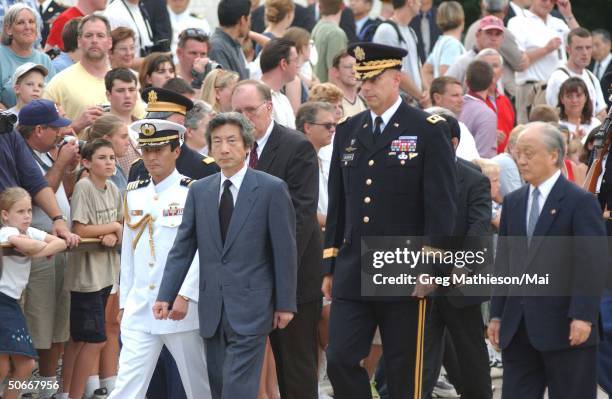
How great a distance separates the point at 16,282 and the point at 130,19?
16.7 ft

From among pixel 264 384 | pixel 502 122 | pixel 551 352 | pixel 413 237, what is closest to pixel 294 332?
pixel 264 384

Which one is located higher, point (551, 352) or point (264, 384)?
point (551, 352)

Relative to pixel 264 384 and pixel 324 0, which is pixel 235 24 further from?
pixel 264 384

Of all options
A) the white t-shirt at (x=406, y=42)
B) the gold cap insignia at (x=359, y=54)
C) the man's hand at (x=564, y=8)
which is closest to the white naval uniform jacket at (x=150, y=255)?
the gold cap insignia at (x=359, y=54)

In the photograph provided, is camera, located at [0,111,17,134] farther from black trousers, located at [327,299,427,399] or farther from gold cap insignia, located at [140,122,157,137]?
black trousers, located at [327,299,427,399]

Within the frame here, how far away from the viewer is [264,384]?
9.99 metres

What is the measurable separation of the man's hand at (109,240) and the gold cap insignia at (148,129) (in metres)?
1.44

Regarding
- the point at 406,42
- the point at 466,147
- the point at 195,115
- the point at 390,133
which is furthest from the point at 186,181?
the point at 406,42

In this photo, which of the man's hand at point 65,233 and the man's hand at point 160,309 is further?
the man's hand at point 65,233

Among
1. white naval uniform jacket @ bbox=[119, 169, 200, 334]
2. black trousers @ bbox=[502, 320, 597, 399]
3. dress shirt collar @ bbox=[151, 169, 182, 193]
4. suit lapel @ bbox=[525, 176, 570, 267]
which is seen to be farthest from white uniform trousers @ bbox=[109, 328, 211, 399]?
suit lapel @ bbox=[525, 176, 570, 267]

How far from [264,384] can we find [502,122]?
5957 millimetres

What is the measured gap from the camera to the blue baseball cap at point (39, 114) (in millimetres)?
9930

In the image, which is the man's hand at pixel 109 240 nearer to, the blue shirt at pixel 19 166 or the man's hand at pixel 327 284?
the blue shirt at pixel 19 166

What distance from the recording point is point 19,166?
9609mm
